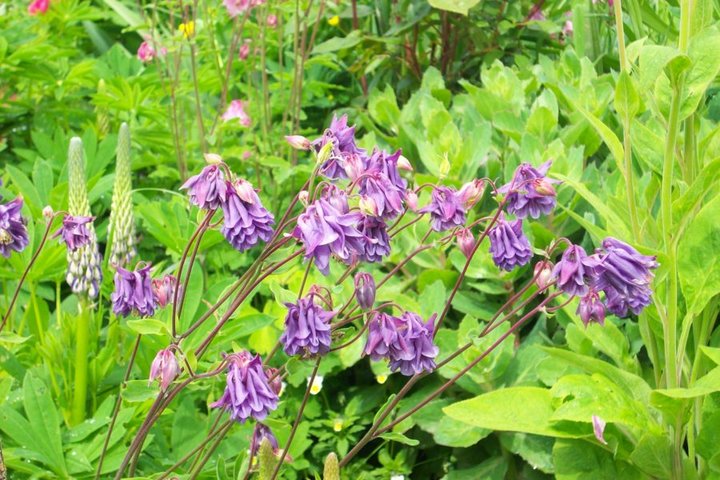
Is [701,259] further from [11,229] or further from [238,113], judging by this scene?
[238,113]

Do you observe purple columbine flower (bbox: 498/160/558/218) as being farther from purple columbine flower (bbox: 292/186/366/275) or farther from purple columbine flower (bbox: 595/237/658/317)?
purple columbine flower (bbox: 292/186/366/275)

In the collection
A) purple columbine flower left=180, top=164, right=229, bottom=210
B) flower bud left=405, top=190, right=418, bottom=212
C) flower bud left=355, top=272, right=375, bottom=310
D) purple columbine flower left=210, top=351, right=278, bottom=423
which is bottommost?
purple columbine flower left=210, top=351, right=278, bottom=423

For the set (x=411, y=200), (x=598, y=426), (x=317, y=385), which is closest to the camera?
(x=411, y=200)

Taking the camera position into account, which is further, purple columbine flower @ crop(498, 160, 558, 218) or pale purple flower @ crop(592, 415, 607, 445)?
pale purple flower @ crop(592, 415, 607, 445)

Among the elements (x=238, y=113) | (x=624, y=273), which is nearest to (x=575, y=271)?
(x=624, y=273)

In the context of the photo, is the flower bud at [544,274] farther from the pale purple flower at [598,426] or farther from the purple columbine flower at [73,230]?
the purple columbine flower at [73,230]

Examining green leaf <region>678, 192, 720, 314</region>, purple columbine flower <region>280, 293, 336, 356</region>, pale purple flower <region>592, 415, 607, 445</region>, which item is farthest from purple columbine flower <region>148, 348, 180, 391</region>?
green leaf <region>678, 192, 720, 314</region>

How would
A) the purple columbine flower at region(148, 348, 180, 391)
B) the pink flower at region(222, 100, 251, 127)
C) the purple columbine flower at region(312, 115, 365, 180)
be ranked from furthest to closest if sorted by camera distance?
the pink flower at region(222, 100, 251, 127)
the purple columbine flower at region(312, 115, 365, 180)
the purple columbine flower at region(148, 348, 180, 391)

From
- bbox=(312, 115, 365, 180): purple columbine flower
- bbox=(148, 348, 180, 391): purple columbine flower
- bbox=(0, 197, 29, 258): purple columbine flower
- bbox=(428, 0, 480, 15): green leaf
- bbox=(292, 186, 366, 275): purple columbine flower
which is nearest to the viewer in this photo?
bbox=(292, 186, 366, 275): purple columbine flower
